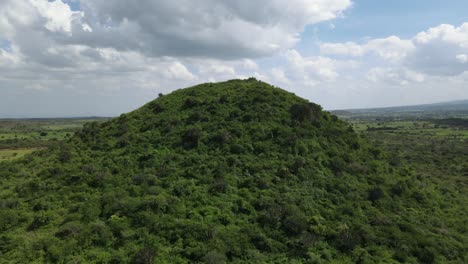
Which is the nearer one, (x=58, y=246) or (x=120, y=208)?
(x=58, y=246)

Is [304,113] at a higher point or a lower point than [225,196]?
higher

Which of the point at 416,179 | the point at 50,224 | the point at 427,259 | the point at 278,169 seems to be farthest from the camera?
the point at 416,179

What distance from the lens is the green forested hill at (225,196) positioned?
2081 centimetres

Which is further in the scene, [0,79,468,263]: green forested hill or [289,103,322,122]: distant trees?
[289,103,322,122]: distant trees

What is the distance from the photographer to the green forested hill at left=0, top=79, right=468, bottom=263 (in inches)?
819

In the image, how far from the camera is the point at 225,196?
26203 mm

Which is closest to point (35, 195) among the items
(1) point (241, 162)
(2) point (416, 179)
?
(1) point (241, 162)

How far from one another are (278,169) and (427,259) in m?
14.3

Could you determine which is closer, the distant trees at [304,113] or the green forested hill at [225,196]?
the green forested hill at [225,196]

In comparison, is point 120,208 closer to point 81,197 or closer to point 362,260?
point 81,197

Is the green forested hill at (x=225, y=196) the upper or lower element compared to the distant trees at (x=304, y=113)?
lower

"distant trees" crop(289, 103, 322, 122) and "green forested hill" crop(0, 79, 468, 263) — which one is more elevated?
"distant trees" crop(289, 103, 322, 122)

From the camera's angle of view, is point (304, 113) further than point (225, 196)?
Yes

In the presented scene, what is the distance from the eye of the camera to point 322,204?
27000mm
